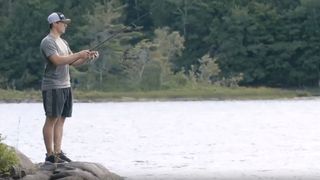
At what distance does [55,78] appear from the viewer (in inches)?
404

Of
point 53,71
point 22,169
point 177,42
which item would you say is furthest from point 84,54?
point 177,42

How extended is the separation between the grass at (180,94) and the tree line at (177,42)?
51cm

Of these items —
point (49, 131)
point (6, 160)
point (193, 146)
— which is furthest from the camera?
point (193, 146)

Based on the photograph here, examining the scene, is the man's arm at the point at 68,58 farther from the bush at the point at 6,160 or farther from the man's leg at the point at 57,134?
the bush at the point at 6,160

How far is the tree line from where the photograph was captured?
55.4m

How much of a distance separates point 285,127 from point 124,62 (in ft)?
99.0

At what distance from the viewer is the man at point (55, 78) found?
33.3 ft

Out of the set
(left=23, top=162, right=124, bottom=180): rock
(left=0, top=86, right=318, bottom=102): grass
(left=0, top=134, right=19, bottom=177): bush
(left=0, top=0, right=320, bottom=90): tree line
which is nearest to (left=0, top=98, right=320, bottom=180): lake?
(left=23, top=162, right=124, bottom=180): rock

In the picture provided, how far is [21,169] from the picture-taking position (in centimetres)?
973

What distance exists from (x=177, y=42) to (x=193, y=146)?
38.1 meters

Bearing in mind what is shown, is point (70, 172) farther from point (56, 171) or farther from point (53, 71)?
point (53, 71)

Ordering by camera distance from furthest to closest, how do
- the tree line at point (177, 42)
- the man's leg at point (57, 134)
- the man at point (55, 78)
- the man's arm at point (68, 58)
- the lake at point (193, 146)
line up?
the tree line at point (177, 42) < the lake at point (193, 146) < the man's leg at point (57, 134) < the man at point (55, 78) < the man's arm at point (68, 58)

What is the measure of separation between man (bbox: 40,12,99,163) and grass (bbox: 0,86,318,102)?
141 ft

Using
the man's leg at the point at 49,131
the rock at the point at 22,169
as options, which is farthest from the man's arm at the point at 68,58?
the rock at the point at 22,169
